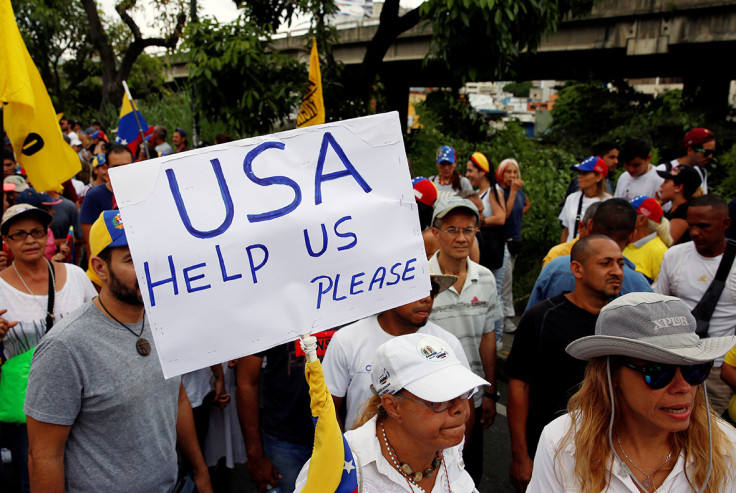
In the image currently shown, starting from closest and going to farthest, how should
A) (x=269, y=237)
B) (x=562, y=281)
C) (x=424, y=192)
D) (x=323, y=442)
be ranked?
1. (x=323, y=442)
2. (x=269, y=237)
3. (x=562, y=281)
4. (x=424, y=192)

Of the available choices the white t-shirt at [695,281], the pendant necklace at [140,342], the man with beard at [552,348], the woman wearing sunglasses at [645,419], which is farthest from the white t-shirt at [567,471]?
the white t-shirt at [695,281]

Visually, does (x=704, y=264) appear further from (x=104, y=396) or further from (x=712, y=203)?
(x=104, y=396)

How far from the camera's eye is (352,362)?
2.68 m

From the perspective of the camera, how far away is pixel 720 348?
1827 mm

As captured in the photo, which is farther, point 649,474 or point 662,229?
point 662,229

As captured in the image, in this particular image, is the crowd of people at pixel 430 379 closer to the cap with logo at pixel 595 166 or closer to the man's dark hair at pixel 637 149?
the cap with logo at pixel 595 166

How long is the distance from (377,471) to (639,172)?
17.6 ft

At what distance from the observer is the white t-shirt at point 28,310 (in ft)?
9.82

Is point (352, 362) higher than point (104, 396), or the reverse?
point (104, 396)

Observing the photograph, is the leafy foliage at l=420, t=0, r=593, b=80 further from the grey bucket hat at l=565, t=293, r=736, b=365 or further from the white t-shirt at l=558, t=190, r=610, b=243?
the grey bucket hat at l=565, t=293, r=736, b=365


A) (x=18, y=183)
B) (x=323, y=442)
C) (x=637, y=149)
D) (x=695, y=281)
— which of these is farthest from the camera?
(x=637, y=149)

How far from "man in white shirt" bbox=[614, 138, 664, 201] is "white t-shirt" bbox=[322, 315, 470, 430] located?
14.5 feet

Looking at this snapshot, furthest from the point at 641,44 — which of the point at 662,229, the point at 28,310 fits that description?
the point at 28,310

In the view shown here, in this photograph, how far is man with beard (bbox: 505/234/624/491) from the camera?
2.84m
